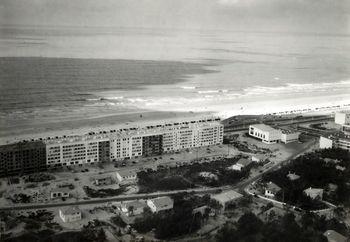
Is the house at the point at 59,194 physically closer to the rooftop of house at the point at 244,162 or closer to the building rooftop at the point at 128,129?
the building rooftop at the point at 128,129

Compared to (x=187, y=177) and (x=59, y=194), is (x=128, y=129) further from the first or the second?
(x=59, y=194)

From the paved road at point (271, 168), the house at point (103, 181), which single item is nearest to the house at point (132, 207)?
the house at point (103, 181)

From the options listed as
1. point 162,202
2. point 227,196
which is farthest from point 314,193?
point 162,202

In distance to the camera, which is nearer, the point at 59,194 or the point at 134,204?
the point at 134,204

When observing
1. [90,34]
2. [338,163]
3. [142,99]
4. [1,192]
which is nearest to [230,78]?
[142,99]

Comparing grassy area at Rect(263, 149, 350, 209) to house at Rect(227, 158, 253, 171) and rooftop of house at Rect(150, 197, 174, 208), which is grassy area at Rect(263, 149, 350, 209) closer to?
house at Rect(227, 158, 253, 171)

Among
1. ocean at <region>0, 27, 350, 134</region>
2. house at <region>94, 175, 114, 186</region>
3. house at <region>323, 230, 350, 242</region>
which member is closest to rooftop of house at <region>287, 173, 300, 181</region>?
house at <region>323, 230, 350, 242</region>
